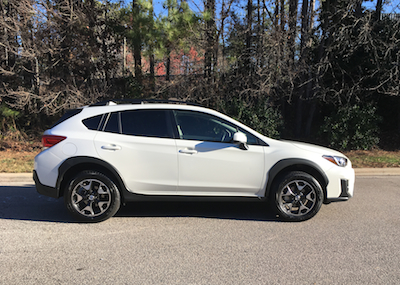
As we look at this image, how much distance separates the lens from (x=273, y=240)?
412 cm

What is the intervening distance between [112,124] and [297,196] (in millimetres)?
2885

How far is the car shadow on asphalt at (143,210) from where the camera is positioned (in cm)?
504

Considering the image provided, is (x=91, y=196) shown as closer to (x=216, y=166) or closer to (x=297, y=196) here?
(x=216, y=166)

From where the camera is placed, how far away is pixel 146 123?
4.85 meters

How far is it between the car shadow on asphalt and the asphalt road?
0.02m

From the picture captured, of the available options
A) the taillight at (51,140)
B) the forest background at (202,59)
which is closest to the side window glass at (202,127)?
the taillight at (51,140)

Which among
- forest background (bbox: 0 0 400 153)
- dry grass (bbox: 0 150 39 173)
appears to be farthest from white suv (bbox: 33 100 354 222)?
forest background (bbox: 0 0 400 153)

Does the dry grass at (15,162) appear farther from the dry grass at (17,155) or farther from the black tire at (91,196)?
the black tire at (91,196)

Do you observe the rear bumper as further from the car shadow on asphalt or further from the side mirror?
the side mirror

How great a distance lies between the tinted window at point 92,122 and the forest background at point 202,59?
7.65 metres

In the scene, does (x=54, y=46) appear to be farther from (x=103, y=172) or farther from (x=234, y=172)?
(x=234, y=172)

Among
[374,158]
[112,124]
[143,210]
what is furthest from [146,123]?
[374,158]

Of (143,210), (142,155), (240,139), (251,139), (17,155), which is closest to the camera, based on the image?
(240,139)

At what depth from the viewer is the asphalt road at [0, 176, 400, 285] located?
10.6ft
